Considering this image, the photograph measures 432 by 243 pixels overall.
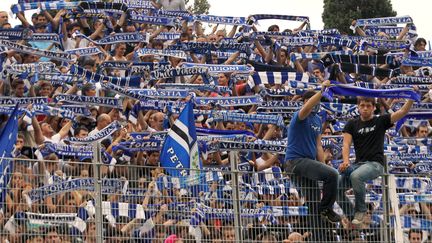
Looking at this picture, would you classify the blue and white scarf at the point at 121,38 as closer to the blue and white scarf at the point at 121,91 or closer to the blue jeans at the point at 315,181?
the blue and white scarf at the point at 121,91

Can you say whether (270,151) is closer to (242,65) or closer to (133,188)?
(242,65)

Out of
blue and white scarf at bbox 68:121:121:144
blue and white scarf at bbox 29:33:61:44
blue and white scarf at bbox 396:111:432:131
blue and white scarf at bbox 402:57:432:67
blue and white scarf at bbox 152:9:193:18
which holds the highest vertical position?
blue and white scarf at bbox 152:9:193:18

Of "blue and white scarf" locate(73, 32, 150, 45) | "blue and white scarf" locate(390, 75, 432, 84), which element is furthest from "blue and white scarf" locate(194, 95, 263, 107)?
"blue and white scarf" locate(390, 75, 432, 84)

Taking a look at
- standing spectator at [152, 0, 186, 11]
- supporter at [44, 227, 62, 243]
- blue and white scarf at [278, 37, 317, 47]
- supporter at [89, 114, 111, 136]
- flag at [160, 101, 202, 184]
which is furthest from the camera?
standing spectator at [152, 0, 186, 11]

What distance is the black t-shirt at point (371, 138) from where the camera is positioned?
16828 mm

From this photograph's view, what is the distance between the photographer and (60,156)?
66.8 feet

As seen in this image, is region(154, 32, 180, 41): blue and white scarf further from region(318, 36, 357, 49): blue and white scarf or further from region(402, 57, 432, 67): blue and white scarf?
region(402, 57, 432, 67): blue and white scarf

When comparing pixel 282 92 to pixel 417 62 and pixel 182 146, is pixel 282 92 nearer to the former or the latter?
pixel 417 62

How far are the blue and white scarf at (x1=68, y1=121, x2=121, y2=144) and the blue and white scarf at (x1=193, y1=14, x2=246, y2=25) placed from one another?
8231mm

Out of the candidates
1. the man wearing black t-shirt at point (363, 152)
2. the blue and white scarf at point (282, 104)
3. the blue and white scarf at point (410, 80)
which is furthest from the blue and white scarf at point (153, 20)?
the man wearing black t-shirt at point (363, 152)

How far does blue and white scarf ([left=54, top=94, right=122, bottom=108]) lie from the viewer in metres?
22.9

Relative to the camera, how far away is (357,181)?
16.3m

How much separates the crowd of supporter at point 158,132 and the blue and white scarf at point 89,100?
0.24ft

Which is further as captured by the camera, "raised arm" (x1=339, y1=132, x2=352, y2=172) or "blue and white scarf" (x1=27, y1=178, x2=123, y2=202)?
"raised arm" (x1=339, y1=132, x2=352, y2=172)
